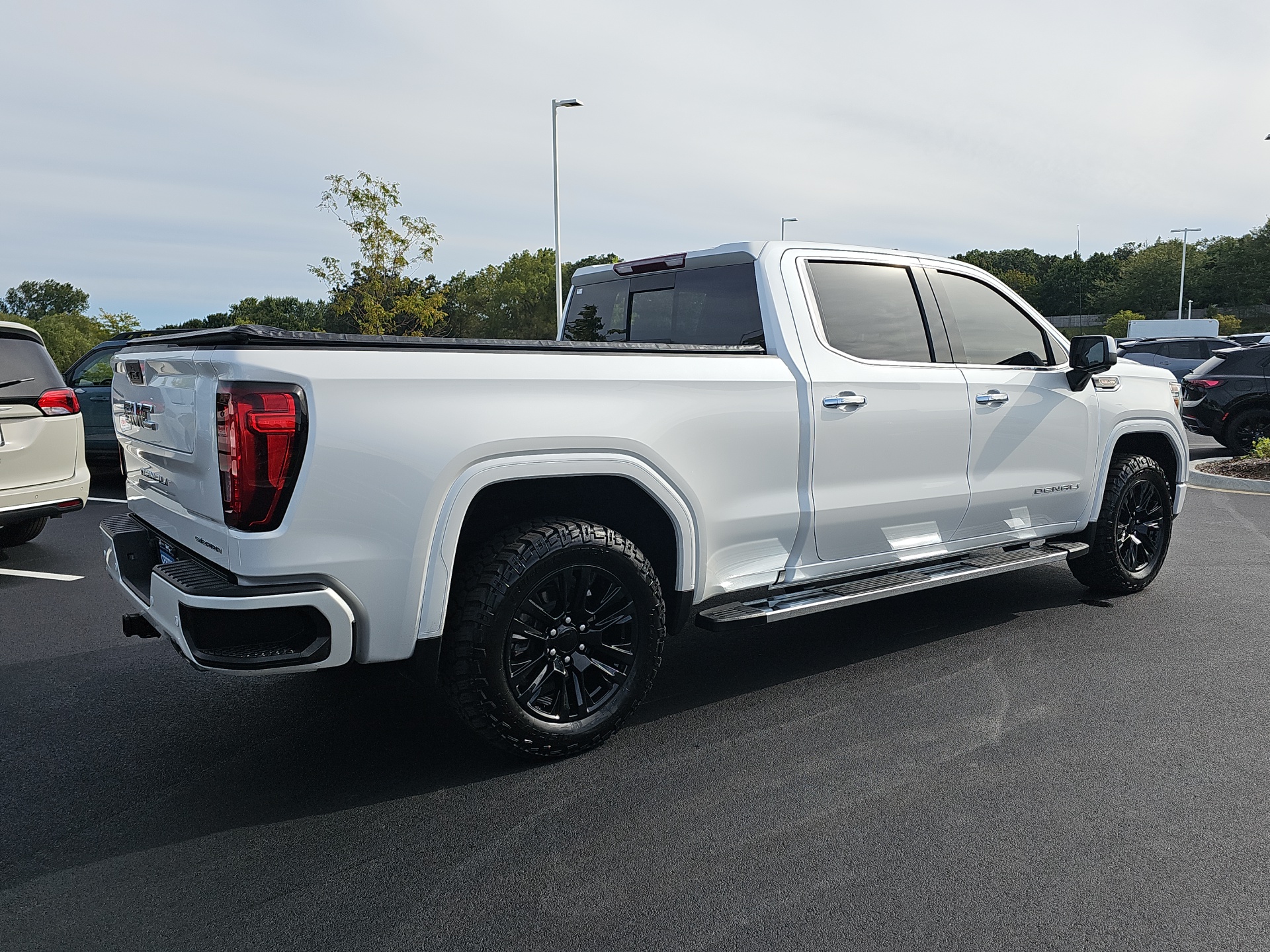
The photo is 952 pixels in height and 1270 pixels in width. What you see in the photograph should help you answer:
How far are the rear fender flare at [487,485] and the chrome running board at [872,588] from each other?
54 centimetres

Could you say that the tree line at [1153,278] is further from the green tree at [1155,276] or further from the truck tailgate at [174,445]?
the truck tailgate at [174,445]

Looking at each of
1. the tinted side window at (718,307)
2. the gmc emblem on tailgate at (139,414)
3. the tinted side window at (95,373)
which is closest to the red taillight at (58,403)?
the gmc emblem on tailgate at (139,414)

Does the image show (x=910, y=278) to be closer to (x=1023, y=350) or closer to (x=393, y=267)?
(x=1023, y=350)

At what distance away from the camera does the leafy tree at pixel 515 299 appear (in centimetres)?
5222

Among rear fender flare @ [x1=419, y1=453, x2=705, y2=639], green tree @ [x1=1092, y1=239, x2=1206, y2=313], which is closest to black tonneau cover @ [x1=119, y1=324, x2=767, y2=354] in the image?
rear fender flare @ [x1=419, y1=453, x2=705, y2=639]

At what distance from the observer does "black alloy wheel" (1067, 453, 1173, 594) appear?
563 centimetres

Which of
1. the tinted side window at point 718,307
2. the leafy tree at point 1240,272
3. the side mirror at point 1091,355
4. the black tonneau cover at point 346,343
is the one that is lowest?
the side mirror at point 1091,355

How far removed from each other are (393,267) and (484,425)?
89.4 feet

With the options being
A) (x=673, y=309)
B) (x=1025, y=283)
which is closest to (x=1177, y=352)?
(x=673, y=309)

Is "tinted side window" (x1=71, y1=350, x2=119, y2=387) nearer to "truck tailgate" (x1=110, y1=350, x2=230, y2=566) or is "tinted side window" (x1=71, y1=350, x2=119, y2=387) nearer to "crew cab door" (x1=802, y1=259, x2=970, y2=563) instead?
"truck tailgate" (x1=110, y1=350, x2=230, y2=566)

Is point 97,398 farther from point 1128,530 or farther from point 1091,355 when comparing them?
point 1128,530

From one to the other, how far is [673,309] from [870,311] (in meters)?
0.96

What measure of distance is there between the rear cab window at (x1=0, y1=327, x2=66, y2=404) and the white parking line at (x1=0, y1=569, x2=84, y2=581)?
122 centimetres

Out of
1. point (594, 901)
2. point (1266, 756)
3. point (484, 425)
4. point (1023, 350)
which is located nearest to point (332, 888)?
point (594, 901)
